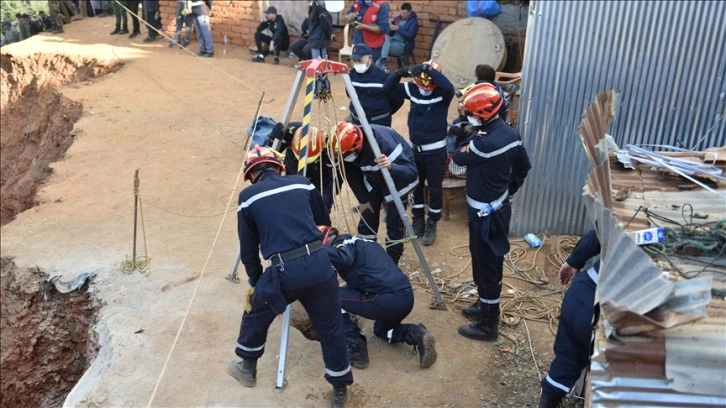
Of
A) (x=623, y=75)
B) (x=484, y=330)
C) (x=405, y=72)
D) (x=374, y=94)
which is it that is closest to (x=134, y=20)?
(x=374, y=94)

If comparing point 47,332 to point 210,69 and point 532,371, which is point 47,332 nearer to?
point 532,371

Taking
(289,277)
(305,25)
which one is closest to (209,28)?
(305,25)

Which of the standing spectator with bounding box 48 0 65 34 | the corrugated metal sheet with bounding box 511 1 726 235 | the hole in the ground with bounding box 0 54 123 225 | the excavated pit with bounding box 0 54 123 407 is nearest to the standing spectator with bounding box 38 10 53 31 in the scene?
the standing spectator with bounding box 48 0 65 34

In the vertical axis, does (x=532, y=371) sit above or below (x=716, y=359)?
below

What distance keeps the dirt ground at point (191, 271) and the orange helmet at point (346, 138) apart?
9.1 inches

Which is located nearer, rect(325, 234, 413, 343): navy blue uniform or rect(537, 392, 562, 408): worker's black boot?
rect(537, 392, 562, 408): worker's black boot

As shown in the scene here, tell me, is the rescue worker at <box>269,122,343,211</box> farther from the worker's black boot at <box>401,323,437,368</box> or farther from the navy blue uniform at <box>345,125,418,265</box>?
the worker's black boot at <box>401,323,437,368</box>

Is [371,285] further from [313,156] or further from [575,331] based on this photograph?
[575,331]

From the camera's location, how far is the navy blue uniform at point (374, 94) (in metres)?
7.39

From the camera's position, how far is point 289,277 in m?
4.38

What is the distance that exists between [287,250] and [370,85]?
3.47m

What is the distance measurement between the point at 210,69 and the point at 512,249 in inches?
375

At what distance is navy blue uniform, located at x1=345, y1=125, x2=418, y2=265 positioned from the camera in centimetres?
574

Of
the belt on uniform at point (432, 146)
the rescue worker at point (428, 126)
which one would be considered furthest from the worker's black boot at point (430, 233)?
the belt on uniform at point (432, 146)
